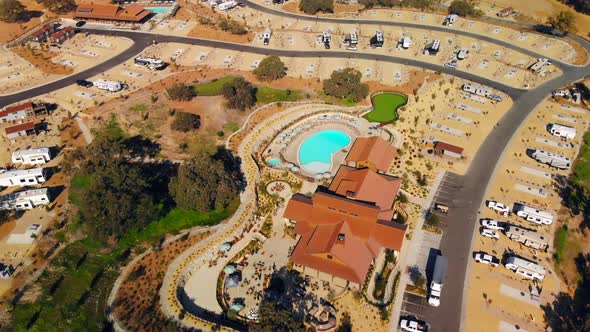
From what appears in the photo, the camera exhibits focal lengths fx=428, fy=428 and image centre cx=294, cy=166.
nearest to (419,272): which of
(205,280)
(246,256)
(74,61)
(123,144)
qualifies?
(246,256)

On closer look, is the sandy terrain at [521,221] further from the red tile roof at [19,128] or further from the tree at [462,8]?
the red tile roof at [19,128]

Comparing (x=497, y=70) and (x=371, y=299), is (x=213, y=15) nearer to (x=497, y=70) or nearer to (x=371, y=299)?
(x=497, y=70)

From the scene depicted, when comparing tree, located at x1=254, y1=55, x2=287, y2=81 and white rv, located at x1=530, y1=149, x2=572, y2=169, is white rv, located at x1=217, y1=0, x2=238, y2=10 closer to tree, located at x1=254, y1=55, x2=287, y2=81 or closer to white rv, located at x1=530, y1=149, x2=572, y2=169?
tree, located at x1=254, y1=55, x2=287, y2=81

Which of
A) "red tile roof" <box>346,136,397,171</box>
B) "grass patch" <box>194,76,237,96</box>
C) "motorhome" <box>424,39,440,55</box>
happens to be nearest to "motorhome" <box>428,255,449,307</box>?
"red tile roof" <box>346,136,397,171</box>

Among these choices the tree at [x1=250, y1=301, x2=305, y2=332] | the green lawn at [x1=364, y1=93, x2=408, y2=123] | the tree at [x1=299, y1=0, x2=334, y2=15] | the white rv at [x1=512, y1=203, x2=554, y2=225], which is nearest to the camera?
the tree at [x1=250, y1=301, x2=305, y2=332]

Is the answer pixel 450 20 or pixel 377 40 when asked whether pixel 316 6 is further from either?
pixel 450 20

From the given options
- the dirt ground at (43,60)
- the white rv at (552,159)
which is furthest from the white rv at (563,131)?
the dirt ground at (43,60)

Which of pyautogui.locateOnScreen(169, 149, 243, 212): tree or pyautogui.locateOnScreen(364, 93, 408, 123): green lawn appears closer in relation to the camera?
pyautogui.locateOnScreen(169, 149, 243, 212): tree
